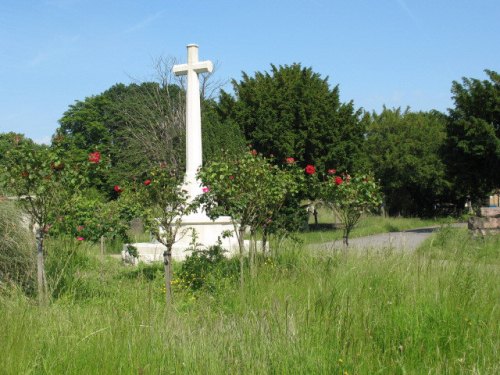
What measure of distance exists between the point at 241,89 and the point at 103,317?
2510 cm

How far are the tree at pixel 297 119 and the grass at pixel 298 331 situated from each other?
68.6 ft

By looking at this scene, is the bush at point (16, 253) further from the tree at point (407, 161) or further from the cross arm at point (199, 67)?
the tree at point (407, 161)

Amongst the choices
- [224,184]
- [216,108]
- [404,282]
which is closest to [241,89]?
[216,108]

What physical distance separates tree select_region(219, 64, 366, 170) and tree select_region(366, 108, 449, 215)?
21.4 feet

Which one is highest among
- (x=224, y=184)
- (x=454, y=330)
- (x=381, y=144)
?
(x=381, y=144)

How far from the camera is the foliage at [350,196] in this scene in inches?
372

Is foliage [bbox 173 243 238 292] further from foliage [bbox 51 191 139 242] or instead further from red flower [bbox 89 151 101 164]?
red flower [bbox 89 151 101 164]

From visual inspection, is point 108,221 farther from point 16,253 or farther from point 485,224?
point 485,224

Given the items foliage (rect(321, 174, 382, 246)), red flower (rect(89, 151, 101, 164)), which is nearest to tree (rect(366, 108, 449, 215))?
foliage (rect(321, 174, 382, 246))

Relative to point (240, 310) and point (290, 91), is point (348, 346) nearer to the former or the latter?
point (240, 310)

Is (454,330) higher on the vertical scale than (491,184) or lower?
lower

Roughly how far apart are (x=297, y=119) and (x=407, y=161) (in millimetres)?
10090

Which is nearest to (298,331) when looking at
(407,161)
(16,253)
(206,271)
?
(206,271)

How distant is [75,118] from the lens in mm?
41875
